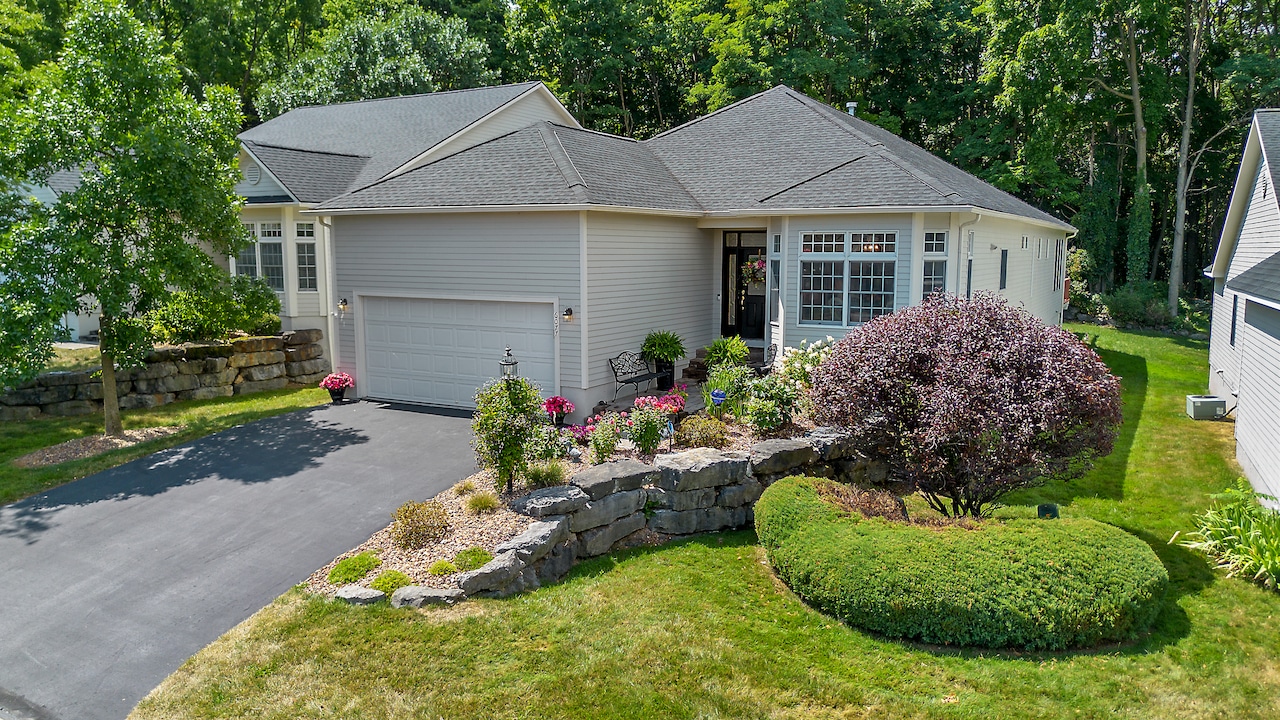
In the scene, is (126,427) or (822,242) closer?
(126,427)

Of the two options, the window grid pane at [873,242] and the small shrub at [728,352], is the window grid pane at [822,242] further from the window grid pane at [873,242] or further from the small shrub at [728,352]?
the small shrub at [728,352]

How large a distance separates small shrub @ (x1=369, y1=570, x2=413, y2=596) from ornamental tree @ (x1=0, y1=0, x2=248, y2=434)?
733 cm

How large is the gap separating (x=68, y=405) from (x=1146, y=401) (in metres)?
20.2

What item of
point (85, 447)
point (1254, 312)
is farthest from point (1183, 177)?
point (85, 447)

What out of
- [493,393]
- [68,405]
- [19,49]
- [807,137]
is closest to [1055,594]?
[493,393]

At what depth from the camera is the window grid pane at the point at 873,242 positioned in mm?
13820

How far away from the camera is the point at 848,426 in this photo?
8977mm

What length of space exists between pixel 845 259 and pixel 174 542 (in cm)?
1064

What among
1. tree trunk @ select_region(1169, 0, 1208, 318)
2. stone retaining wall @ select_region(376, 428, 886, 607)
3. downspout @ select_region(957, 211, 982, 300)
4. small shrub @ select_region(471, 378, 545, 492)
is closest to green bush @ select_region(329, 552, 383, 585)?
stone retaining wall @ select_region(376, 428, 886, 607)

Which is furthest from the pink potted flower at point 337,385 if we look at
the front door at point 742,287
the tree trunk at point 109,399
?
the front door at point 742,287

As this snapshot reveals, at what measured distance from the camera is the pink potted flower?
14.9 m

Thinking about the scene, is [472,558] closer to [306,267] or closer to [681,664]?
[681,664]

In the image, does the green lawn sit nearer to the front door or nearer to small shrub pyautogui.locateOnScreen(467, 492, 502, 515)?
small shrub pyautogui.locateOnScreen(467, 492, 502, 515)

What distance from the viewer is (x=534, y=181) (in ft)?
45.0
